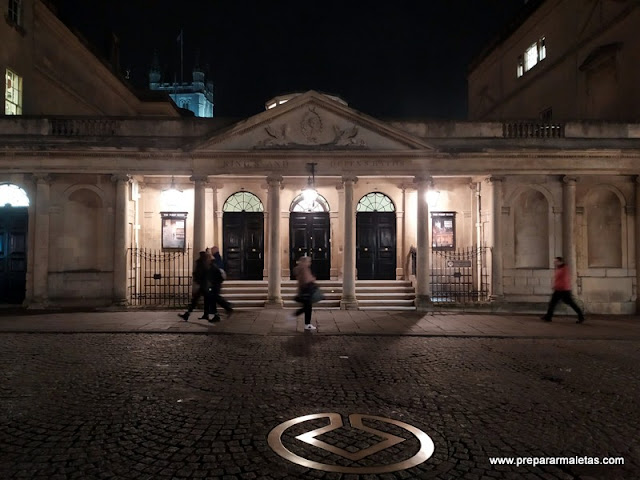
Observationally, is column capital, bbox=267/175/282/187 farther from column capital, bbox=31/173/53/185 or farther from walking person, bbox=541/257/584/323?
walking person, bbox=541/257/584/323

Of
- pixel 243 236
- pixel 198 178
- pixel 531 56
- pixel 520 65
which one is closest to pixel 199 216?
pixel 198 178

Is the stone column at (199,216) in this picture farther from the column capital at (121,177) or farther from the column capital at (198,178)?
the column capital at (121,177)

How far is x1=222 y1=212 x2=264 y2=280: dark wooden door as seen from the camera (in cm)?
1898

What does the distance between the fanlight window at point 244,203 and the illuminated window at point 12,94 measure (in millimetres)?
9000

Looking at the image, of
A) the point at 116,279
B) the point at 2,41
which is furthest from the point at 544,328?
the point at 2,41

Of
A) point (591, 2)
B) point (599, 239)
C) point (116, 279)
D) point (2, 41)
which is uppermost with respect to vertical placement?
point (591, 2)

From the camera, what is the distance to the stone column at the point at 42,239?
15523 mm

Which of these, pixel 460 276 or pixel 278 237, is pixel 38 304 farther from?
pixel 460 276

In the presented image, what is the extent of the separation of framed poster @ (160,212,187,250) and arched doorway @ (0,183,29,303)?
4564 mm

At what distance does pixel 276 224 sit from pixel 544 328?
856 cm

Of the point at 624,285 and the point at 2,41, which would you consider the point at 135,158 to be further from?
the point at 624,285

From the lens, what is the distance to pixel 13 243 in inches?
640

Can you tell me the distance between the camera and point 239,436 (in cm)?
471

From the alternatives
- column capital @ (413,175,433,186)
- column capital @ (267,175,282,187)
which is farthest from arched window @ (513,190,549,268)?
column capital @ (267,175,282,187)
